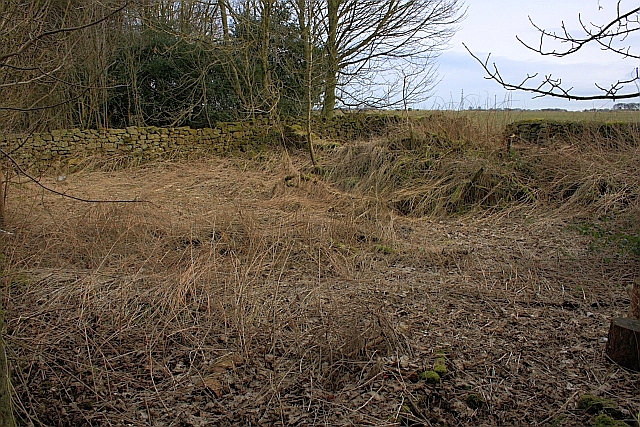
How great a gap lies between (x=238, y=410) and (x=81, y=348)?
3.53 ft

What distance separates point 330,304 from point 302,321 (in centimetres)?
28

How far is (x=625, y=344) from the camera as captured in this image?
2.79 m

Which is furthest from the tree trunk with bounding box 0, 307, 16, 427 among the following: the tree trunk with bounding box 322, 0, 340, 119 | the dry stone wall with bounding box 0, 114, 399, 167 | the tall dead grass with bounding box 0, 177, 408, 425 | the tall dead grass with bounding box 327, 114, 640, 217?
the tree trunk with bounding box 322, 0, 340, 119

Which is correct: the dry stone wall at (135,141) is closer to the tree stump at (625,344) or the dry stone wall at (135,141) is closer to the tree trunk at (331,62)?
the tree trunk at (331,62)

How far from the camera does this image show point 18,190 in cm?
674

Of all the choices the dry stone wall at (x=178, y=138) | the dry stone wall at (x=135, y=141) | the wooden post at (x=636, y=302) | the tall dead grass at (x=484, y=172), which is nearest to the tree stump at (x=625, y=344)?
the wooden post at (x=636, y=302)

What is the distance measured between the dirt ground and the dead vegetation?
1cm

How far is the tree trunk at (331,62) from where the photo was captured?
1216 cm

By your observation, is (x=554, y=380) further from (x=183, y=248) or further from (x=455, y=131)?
(x=455, y=131)

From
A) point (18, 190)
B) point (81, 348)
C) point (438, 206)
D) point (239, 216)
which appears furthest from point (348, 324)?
point (18, 190)

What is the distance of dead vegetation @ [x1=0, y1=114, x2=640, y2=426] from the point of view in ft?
8.21

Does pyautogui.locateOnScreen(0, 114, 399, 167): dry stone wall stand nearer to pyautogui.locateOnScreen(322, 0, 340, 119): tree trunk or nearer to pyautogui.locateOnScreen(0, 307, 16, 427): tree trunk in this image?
pyautogui.locateOnScreen(322, 0, 340, 119): tree trunk

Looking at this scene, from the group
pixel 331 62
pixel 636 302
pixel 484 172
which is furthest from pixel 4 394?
pixel 331 62

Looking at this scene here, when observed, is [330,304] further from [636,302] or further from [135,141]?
[135,141]
